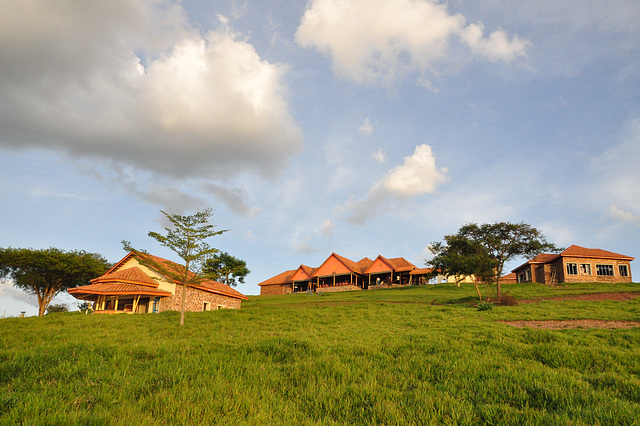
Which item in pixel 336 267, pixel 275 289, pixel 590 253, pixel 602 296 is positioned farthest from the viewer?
pixel 275 289

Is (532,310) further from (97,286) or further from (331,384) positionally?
(97,286)

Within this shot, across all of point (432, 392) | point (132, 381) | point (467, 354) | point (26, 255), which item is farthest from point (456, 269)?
point (26, 255)

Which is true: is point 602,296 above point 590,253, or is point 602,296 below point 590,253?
below

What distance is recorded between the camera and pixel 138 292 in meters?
31.6

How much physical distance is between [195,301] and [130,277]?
6862mm

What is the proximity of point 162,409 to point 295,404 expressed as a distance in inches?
76.3

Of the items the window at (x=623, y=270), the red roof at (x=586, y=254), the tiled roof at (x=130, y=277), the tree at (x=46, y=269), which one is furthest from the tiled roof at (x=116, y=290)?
the window at (x=623, y=270)

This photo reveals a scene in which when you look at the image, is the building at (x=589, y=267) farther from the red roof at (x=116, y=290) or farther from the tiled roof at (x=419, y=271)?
the red roof at (x=116, y=290)

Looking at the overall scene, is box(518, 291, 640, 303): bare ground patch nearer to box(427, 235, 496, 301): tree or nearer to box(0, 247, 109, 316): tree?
box(427, 235, 496, 301): tree

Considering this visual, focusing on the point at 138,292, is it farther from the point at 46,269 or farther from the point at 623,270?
the point at 623,270

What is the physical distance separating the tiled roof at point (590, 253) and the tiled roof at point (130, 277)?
52.9 m

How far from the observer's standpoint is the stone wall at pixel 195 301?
34.3 m

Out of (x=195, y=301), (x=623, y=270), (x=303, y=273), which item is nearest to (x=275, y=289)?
(x=303, y=273)

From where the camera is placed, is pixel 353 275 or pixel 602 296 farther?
pixel 353 275
